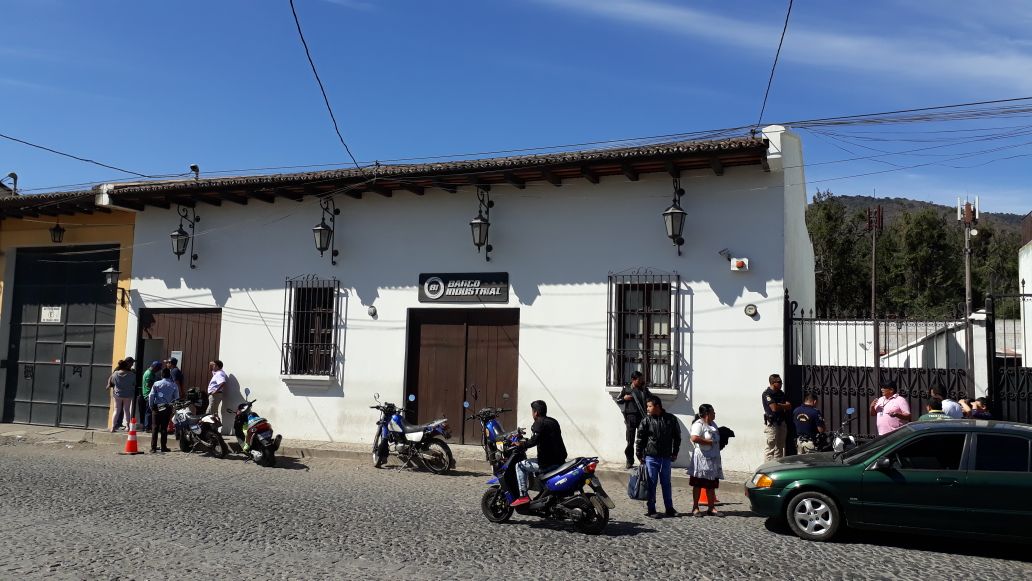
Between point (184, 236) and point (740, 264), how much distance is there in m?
10.7

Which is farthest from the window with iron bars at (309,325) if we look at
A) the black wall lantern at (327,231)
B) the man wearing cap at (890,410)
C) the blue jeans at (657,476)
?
the man wearing cap at (890,410)

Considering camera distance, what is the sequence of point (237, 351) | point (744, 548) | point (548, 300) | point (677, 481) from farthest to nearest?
point (237, 351), point (548, 300), point (677, 481), point (744, 548)

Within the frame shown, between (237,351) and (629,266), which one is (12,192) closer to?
(237,351)

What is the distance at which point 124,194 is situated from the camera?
1476 centimetres

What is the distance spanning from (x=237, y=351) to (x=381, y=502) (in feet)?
22.6

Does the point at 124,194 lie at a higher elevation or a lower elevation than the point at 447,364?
higher

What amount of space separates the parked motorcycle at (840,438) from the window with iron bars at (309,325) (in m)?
8.30

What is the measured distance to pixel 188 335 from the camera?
15.0 metres

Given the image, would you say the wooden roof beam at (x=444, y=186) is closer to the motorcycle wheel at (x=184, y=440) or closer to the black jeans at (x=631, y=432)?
the black jeans at (x=631, y=432)

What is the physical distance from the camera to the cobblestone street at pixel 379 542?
241 inches

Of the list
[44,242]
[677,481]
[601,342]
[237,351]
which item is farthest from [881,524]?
[44,242]

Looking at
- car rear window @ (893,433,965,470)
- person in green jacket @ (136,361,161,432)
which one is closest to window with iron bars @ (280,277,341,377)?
person in green jacket @ (136,361,161,432)

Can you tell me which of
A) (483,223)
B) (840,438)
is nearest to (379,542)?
(840,438)

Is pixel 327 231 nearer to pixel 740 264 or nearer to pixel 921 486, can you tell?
pixel 740 264
